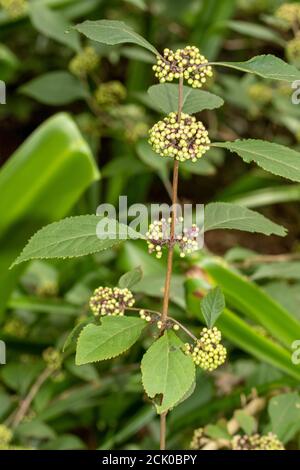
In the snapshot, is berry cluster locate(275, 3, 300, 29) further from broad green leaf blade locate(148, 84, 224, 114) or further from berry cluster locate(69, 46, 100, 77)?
broad green leaf blade locate(148, 84, 224, 114)

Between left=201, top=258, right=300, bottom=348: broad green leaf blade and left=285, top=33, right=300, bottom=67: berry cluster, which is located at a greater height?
left=285, top=33, right=300, bottom=67: berry cluster

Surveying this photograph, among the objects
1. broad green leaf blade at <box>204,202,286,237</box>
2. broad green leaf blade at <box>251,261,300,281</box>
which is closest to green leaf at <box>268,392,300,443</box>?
broad green leaf blade at <box>251,261,300,281</box>

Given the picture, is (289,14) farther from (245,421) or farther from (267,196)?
(245,421)

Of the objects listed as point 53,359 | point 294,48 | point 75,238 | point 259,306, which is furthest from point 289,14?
point 75,238

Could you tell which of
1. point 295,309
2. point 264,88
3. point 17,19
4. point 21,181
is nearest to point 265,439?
point 295,309

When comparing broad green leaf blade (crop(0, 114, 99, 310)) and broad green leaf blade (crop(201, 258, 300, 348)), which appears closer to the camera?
broad green leaf blade (crop(201, 258, 300, 348))

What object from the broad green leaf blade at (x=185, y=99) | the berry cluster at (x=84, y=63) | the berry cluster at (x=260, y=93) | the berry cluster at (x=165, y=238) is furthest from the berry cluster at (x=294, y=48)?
the berry cluster at (x=165, y=238)

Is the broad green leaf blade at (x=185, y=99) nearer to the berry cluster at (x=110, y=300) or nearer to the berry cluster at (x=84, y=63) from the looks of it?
the berry cluster at (x=110, y=300)
